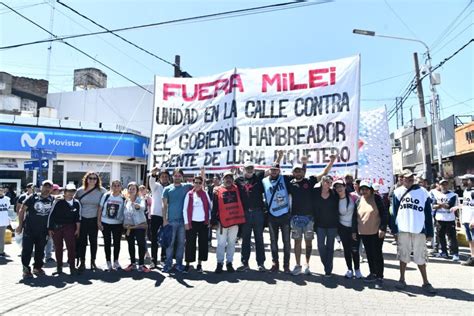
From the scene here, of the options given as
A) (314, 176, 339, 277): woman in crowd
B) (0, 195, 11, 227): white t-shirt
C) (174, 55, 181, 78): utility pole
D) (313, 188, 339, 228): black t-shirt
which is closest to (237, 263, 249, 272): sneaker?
(314, 176, 339, 277): woman in crowd

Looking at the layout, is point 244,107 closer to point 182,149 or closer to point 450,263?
point 182,149

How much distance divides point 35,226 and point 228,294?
3.88 meters

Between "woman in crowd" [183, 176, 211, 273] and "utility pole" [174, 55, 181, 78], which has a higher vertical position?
"utility pole" [174, 55, 181, 78]

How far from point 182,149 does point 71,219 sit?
300cm

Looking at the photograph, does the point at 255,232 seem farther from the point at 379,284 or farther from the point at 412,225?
the point at 412,225

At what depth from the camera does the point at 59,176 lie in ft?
65.6

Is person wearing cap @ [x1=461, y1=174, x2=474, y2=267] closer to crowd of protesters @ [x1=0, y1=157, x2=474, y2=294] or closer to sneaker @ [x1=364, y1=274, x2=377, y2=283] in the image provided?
crowd of protesters @ [x1=0, y1=157, x2=474, y2=294]

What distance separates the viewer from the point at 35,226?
6.71m

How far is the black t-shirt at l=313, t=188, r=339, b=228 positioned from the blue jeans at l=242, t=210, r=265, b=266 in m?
1.02

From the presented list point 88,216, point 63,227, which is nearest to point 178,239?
point 88,216

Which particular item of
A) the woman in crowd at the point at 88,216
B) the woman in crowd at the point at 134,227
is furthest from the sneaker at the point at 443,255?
the woman in crowd at the point at 88,216

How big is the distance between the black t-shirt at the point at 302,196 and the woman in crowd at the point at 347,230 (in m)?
0.47

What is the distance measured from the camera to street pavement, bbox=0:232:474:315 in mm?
4750

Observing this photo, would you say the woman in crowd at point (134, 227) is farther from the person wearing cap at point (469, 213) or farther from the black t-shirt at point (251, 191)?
the person wearing cap at point (469, 213)
